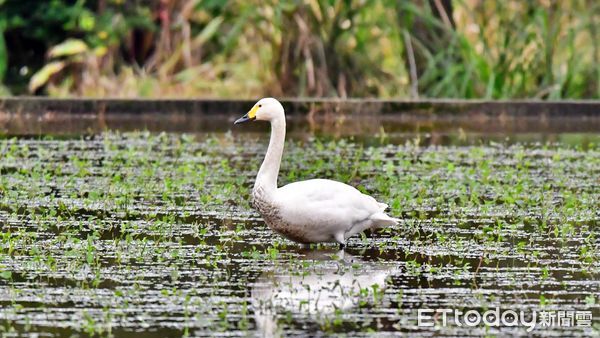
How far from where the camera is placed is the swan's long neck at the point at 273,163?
10609mm

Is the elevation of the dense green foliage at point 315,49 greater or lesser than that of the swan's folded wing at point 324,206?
greater

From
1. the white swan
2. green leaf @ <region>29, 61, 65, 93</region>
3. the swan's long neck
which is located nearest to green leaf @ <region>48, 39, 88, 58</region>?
green leaf @ <region>29, 61, 65, 93</region>

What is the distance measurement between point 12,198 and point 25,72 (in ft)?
47.5

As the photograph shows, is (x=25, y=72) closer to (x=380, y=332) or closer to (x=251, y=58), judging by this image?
(x=251, y=58)

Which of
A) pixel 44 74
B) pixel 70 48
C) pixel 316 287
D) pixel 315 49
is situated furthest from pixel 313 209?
pixel 44 74

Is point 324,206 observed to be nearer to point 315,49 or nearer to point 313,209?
point 313,209

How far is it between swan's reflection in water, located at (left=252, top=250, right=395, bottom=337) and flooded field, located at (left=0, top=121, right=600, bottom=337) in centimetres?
2

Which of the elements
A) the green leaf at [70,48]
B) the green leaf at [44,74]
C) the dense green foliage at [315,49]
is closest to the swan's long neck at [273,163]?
the dense green foliage at [315,49]

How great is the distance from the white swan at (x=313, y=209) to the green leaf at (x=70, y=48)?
15.0 m

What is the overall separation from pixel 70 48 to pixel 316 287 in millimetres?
17142

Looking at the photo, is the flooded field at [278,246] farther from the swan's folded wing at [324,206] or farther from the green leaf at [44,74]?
the green leaf at [44,74]

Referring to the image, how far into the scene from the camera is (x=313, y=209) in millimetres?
10445

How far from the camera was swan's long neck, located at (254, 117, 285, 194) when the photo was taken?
418 inches

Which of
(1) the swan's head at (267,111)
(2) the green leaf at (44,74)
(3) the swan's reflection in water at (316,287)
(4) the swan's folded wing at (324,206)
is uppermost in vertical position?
(2) the green leaf at (44,74)
